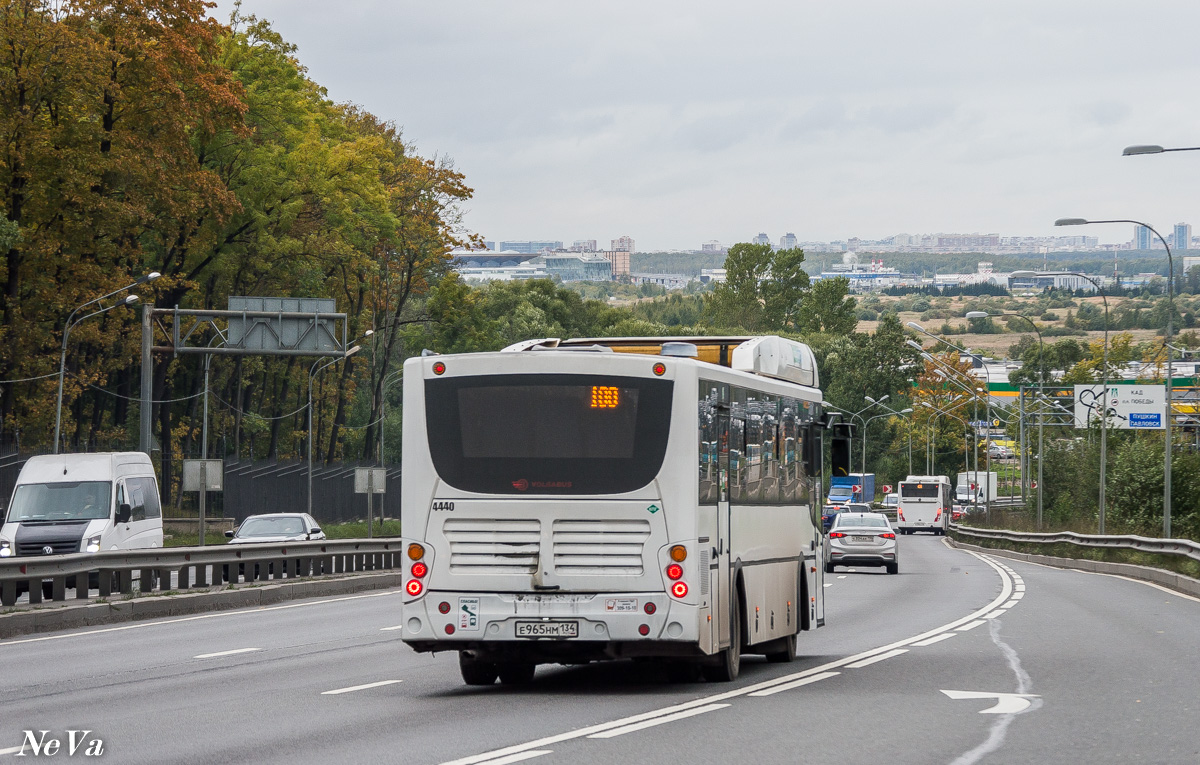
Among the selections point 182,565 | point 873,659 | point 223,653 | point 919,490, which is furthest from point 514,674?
point 919,490

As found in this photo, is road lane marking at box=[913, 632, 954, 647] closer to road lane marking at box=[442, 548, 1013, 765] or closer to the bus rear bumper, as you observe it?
road lane marking at box=[442, 548, 1013, 765]

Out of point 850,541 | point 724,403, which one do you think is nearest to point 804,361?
point 724,403

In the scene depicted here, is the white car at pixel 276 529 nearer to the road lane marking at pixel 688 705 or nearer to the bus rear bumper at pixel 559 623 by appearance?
the road lane marking at pixel 688 705

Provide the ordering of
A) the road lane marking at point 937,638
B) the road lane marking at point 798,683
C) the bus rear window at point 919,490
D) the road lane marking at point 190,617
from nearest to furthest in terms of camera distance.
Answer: the road lane marking at point 798,683
the road lane marking at point 937,638
the road lane marking at point 190,617
the bus rear window at point 919,490

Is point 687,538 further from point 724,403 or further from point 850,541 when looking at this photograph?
point 850,541

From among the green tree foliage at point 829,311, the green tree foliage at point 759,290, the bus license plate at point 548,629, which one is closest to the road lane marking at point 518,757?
the bus license plate at point 548,629

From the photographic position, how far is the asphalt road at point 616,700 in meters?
10.5

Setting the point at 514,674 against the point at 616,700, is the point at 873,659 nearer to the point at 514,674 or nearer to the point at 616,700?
the point at 514,674

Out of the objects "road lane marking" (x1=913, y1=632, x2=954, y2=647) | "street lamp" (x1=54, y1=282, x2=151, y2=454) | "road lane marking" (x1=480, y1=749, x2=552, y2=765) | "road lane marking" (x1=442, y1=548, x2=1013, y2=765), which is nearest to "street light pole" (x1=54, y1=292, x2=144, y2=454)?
"street lamp" (x1=54, y1=282, x2=151, y2=454)

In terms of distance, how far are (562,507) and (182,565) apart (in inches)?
551

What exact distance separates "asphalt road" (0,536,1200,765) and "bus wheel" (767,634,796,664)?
24 centimetres

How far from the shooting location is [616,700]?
43.8 feet

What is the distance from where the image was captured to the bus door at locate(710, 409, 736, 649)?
46.3ft

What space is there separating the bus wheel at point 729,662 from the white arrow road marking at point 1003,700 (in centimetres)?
187
